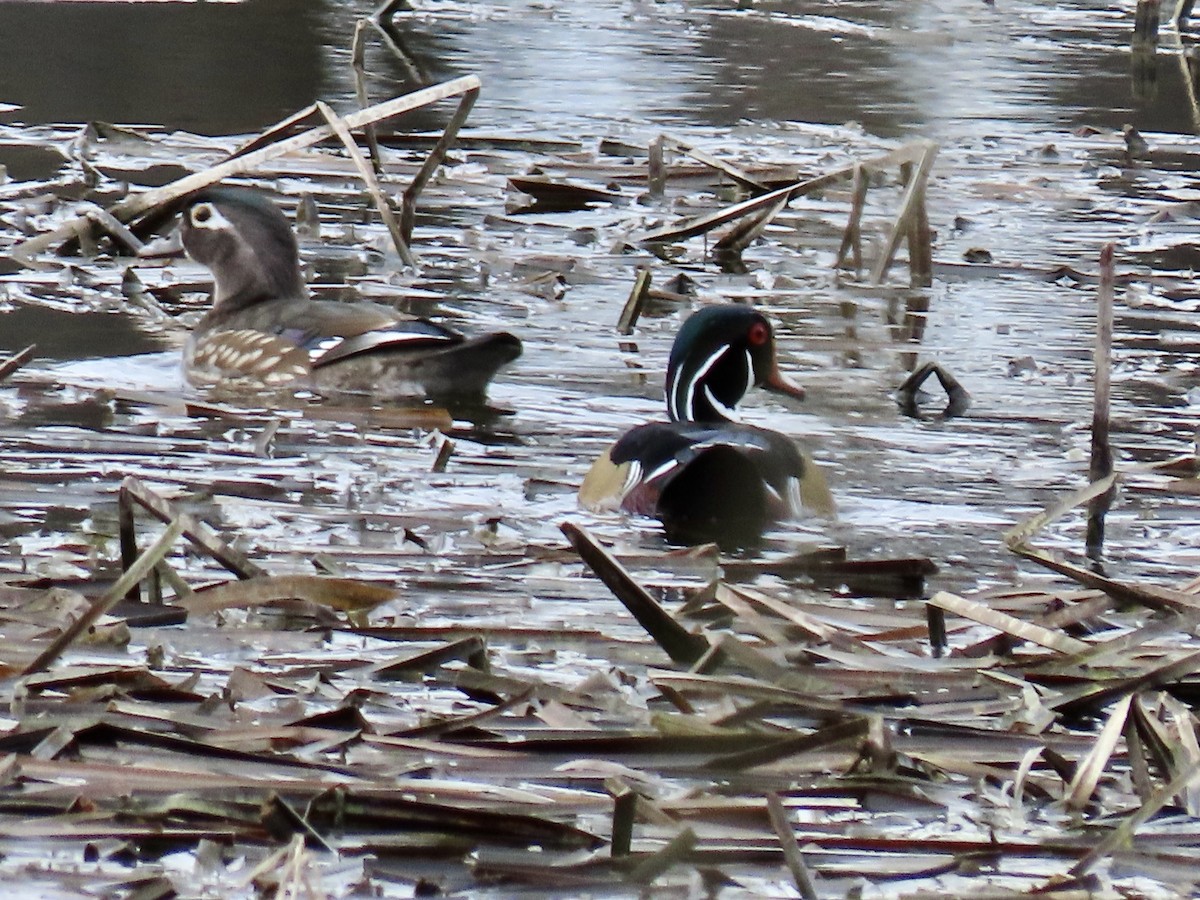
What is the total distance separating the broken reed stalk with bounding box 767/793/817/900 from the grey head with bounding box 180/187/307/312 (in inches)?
222

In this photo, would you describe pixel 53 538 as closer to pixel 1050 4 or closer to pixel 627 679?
pixel 627 679

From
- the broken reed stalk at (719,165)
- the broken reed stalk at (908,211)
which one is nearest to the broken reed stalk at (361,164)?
the broken reed stalk at (719,165)

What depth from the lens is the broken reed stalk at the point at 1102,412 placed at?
5.80m

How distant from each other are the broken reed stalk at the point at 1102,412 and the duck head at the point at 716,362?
125 cm

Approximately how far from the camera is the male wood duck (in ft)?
26.1

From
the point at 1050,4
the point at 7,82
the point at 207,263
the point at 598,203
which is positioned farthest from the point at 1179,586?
the point at 1050,4

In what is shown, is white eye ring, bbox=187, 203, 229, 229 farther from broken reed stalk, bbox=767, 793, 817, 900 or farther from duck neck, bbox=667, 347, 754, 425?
broken reed stalk, bbox=767, 793, 817, 900

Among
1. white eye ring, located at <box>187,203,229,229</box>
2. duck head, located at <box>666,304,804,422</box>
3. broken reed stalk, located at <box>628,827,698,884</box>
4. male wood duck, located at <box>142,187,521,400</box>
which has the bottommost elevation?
male wood duck, located at <box>142,187,521,400</box>

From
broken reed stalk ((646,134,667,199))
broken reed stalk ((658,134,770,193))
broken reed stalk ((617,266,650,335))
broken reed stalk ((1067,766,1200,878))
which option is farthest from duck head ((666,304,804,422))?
broken reed stalk ((646,134,667,199))

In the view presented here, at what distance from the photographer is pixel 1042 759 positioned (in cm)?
405

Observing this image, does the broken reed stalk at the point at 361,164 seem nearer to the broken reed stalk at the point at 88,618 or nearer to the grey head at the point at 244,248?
the grey head at the point at 244,248

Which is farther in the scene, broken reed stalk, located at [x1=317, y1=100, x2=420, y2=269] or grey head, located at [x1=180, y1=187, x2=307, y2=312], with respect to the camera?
broken reed stalk, located at [x1=317, y1=100, x2=420, y2=269]

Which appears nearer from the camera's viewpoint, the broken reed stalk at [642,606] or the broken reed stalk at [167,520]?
the broken reed stalk at [642,606]

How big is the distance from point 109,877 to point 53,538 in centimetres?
228
